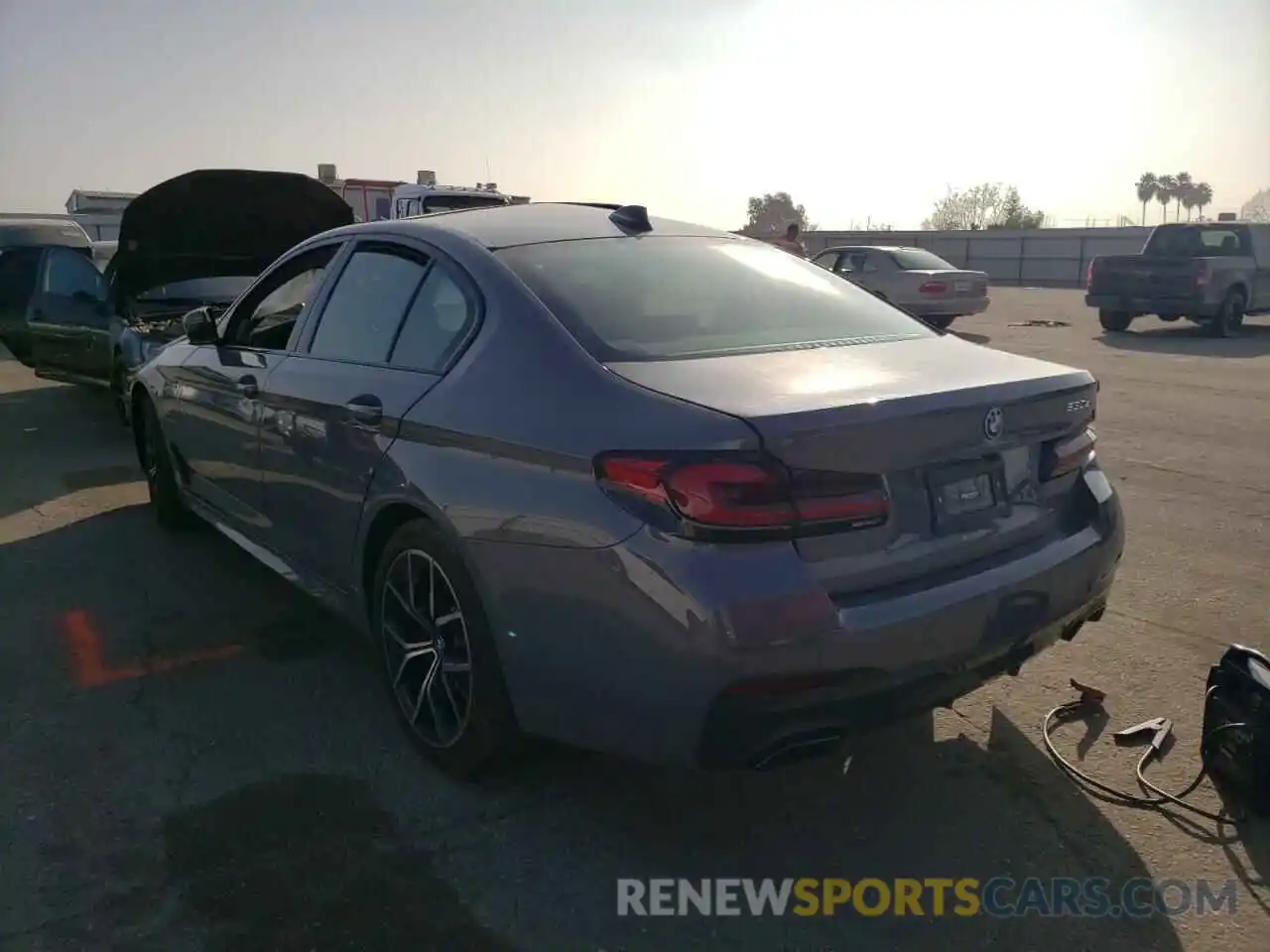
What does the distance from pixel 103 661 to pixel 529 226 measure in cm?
240

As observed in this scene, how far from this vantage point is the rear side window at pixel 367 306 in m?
3.50

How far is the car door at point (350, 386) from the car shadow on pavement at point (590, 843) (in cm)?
70

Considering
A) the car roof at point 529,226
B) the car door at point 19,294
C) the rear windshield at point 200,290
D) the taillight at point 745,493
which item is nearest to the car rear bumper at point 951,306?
the rear windshield at point 200,290

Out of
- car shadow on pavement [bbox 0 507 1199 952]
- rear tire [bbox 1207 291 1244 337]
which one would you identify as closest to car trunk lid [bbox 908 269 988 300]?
rear tire [bbox 1207 291 1244 337]

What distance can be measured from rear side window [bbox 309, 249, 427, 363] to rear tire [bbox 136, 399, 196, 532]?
83.2 inches

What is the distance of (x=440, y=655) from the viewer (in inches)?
122

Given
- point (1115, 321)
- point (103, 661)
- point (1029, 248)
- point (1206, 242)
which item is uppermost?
point (1029, 248)

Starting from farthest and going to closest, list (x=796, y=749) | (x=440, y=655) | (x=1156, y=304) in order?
(x=1156, y=304) < (x=440, y=655) < (x=796, y=749)

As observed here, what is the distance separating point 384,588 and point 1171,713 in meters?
2.66

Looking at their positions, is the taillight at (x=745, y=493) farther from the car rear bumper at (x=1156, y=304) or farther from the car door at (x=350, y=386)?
the car rear bumper at (x=1156, y=304)

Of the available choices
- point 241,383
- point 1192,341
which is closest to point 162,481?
point 241,383

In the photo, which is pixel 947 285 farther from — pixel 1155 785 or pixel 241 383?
pixel 1155 785

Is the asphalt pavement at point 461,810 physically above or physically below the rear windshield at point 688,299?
below

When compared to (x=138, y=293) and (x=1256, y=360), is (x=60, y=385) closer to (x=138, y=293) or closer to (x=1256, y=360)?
(x=138, y=293)
